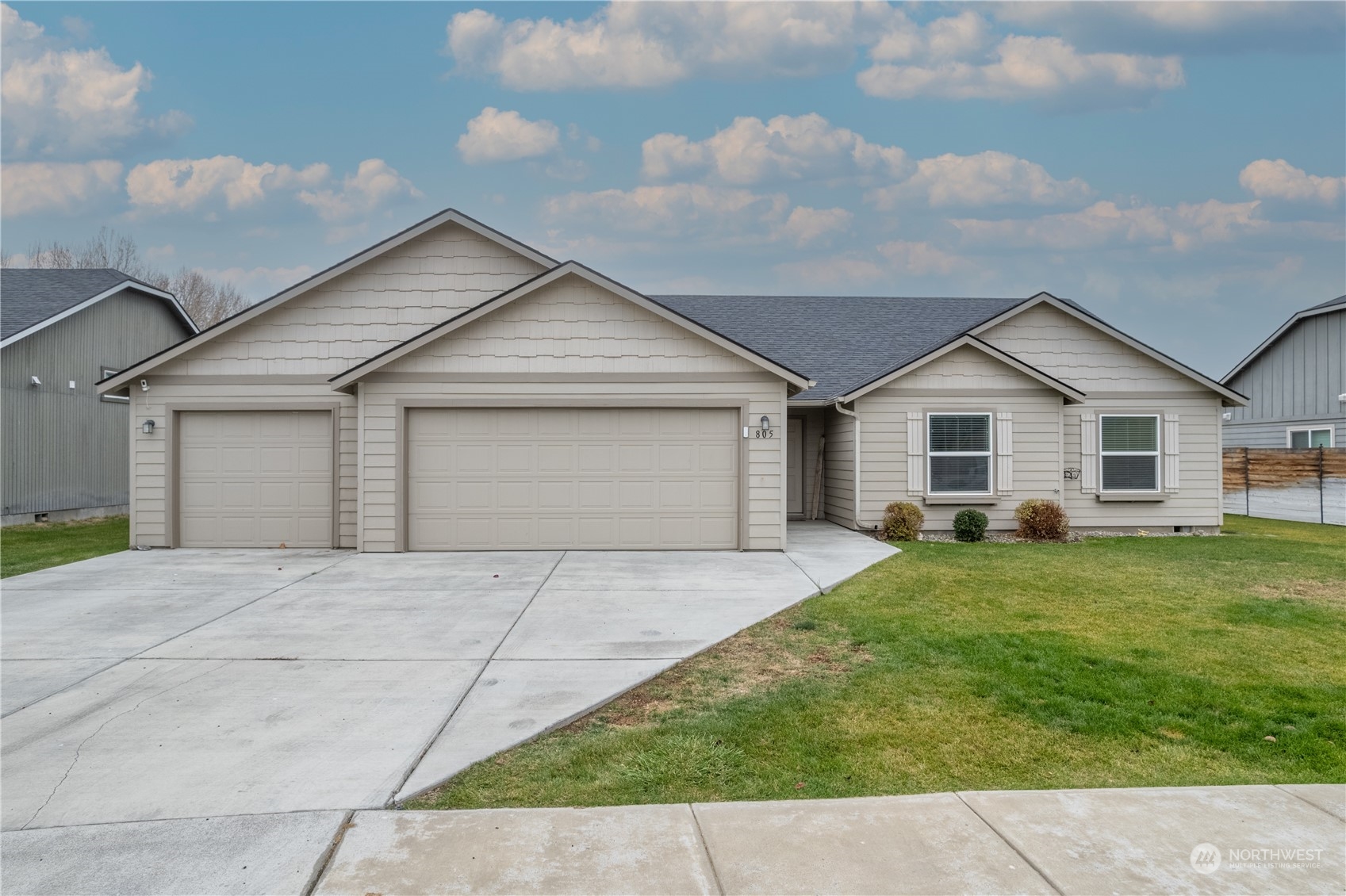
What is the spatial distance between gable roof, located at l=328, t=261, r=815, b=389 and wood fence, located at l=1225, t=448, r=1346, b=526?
13.9 metres

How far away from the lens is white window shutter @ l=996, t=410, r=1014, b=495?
1431cm

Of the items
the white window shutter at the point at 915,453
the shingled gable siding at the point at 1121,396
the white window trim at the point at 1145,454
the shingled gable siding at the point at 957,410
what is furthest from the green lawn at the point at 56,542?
the white window trim at the point at 1145,454

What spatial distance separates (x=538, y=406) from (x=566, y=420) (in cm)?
50

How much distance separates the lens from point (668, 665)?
19.9 ft

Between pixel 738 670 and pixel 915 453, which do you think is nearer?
pixel 738 670

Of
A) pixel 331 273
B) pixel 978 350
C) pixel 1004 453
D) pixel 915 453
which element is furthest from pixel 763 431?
pixel 331 273

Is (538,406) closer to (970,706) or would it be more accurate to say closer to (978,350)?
(978,350)

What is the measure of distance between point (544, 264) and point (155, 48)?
14.3m

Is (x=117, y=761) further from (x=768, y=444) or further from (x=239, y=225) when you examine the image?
(x=239, y=225)

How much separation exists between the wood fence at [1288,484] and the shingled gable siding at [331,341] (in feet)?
59.0

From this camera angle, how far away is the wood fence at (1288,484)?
57.5 feet

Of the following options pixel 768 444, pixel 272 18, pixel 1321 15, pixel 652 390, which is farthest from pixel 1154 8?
pixel 272 18

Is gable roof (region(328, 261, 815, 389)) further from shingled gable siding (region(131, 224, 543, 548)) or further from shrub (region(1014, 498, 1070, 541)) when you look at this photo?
shrub (region(1014, 498, 1070, 541))

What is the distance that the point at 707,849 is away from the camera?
3240 mm
